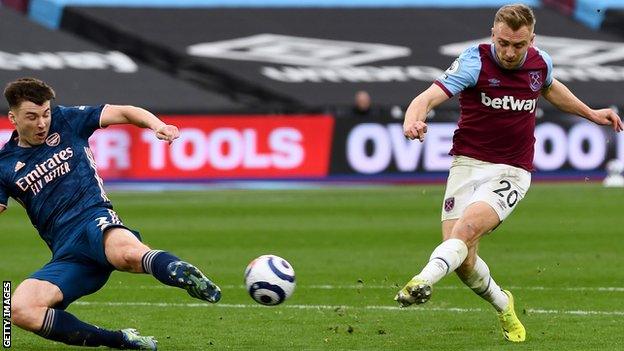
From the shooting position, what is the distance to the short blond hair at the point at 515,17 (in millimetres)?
8328

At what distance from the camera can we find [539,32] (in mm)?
34625

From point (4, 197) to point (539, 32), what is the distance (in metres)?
27.7

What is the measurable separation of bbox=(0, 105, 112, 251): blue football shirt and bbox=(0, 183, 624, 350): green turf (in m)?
0.98

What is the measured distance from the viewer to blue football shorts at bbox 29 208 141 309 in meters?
8.11

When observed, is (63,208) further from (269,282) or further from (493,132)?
(493,132)

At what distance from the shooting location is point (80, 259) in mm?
8203

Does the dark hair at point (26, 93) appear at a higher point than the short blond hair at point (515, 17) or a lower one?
lower

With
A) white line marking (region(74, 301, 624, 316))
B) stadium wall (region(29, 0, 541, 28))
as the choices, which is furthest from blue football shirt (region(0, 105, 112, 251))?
stadium wall (region(29, 0, 541, 28))

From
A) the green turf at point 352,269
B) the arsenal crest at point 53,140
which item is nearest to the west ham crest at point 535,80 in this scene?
the green turf at point 352,269

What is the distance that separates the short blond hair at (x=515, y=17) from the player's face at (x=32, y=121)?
9.11 feet

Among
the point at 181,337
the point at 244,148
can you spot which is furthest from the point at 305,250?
the point at 244,148

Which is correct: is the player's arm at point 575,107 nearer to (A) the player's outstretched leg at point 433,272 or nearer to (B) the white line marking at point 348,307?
(A) the player's outstretched leg at point 433,272

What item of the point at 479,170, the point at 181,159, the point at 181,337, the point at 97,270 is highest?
the point at 479,170

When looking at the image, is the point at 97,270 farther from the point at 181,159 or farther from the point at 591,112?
the point at 181,159
